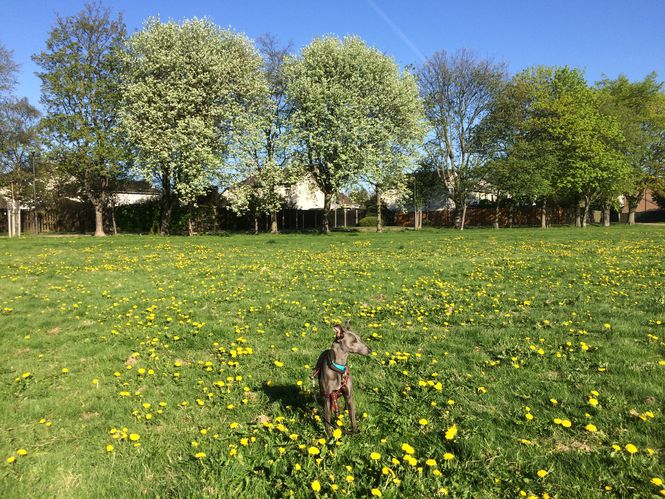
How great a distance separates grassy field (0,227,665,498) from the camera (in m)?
3.61

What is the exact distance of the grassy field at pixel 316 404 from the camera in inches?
142

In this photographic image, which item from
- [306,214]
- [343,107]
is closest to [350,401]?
[343,107]

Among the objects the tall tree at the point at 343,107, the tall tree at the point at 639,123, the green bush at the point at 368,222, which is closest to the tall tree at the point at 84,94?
the tall tree at the point at 343,107

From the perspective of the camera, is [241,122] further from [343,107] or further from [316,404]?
[316,404]

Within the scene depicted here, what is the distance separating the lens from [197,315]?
335 inches

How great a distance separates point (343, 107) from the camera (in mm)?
34188

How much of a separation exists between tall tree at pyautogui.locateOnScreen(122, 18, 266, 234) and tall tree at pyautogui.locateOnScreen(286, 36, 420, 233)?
438 cm

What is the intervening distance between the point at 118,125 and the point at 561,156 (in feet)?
142

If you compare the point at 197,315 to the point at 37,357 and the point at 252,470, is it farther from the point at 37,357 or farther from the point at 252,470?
the point at 252,470

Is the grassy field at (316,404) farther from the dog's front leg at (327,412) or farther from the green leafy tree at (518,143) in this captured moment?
the green leafy tree at (518,143)

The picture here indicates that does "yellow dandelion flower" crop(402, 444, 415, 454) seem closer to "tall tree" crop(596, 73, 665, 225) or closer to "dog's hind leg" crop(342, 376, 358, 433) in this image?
"dog's hind leg" crop(342, 376, 358, 433)

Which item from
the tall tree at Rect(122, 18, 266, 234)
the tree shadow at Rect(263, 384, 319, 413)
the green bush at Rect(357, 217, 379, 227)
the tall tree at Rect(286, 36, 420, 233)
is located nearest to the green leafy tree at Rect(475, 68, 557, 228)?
the tall tree at Rect(286, 36, 420, 233)

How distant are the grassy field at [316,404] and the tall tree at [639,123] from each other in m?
47.2

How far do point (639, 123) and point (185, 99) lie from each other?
54.0 metres
